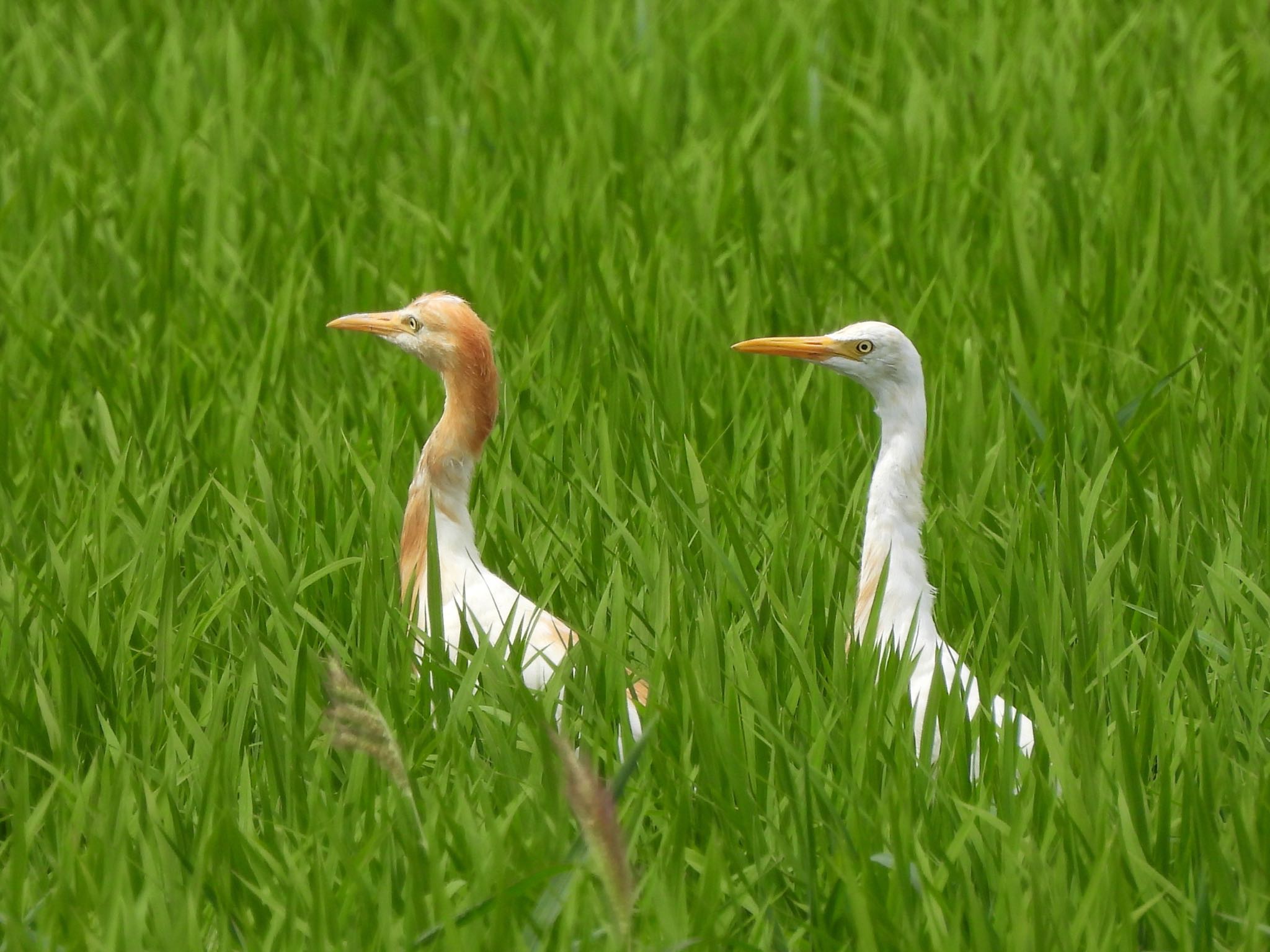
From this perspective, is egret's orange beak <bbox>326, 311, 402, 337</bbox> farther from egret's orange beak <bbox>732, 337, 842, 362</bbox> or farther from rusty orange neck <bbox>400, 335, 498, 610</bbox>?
egret's orange beak <bbox>732, 337, 842, 362</bbox>

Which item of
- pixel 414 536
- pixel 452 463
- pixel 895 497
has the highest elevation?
pixel 895 497

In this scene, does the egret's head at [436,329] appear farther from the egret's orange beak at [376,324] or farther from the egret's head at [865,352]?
the egret's head at [865,352]

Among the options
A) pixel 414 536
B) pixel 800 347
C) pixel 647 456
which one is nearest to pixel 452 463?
pixel 414 536

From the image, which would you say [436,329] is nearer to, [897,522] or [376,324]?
[376,324]

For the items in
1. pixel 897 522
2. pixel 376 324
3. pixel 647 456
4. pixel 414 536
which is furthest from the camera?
pixel 647 456

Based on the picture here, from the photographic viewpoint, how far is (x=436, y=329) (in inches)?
140

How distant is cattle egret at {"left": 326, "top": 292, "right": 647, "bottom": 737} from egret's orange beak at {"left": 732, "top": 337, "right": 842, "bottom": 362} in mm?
518

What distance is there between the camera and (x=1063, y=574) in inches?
129

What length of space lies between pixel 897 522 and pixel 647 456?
2.43 ft

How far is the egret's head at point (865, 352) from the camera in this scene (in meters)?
3.26

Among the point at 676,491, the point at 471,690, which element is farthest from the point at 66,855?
the point at 676,491

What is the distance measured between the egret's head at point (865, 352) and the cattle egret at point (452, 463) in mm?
518

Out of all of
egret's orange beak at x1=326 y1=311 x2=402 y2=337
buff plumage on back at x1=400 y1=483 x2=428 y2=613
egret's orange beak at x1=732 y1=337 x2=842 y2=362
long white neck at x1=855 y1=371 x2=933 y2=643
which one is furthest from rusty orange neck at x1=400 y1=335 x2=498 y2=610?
long white neck at x1=855 y1=371 x2=933 y2=643

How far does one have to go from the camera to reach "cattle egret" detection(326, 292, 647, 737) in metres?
3.36
